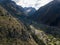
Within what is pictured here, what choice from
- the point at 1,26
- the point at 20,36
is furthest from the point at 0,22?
the point at 20,36

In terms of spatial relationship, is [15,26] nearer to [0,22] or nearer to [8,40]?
[0,22]

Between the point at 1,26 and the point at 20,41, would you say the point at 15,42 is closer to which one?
the point at 20,41

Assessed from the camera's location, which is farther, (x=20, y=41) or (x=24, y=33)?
(x=24, y=33)

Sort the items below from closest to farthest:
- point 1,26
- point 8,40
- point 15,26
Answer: point 8,40, point 1,26, point 15,26

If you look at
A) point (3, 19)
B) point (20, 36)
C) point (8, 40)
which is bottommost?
point (8, 40)

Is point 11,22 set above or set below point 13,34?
above

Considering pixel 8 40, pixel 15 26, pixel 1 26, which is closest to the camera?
pixel 8 40

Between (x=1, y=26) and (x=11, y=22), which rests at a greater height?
(x=11, y=22)

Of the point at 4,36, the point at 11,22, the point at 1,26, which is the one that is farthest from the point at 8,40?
the point at 11,22

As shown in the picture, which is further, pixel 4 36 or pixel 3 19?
pixel 3 19
